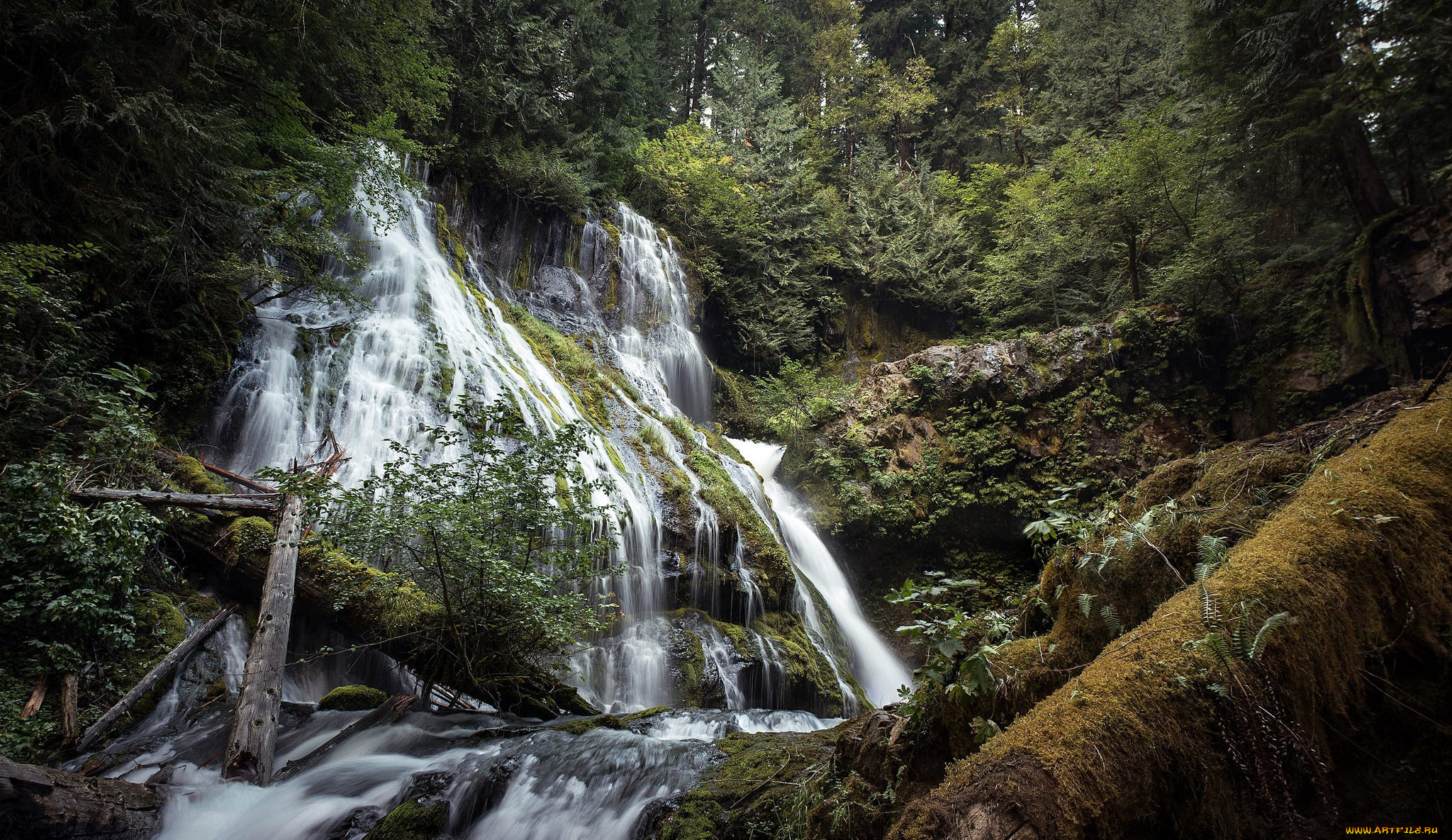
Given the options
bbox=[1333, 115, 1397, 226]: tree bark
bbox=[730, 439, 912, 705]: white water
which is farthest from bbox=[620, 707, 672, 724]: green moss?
bbox=[1333, 115, 1397, 226]: tree bark

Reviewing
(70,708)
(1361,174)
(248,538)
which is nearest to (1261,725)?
(70,708)

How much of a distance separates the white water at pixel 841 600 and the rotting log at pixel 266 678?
8194 millimetres

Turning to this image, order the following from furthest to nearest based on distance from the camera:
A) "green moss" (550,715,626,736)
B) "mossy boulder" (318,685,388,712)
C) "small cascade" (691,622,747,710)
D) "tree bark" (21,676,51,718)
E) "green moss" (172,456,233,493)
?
"small cascade" (691,622,747,710), "green moss" (172,456,233,493), "mossy boulder" (318,685,388,712), "green moss" (550,715,626,736), "tree bark" (21,676,51,718)

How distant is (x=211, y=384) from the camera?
7250 mm

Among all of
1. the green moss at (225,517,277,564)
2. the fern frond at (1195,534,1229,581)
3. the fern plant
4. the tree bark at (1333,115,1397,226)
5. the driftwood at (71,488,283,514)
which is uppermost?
the tree bark at (1333,115,1397,226)

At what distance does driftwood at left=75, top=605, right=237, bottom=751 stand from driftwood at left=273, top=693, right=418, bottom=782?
127cm

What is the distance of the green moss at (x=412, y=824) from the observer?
3.66 m

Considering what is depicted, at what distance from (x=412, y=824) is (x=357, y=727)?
1733mm

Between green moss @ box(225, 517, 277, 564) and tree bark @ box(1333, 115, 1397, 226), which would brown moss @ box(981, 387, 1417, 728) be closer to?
green moss @ box(225, 517, 277, 564)

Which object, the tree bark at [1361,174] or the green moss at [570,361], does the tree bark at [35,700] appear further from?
the tree bark at [1361,174]

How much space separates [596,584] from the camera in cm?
706

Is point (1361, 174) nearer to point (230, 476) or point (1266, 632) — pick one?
point (1266, 632)

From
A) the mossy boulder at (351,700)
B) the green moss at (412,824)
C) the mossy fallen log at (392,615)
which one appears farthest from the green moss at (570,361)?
the green moss at (412,824)

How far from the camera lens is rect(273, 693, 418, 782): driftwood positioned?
451 centimetres
